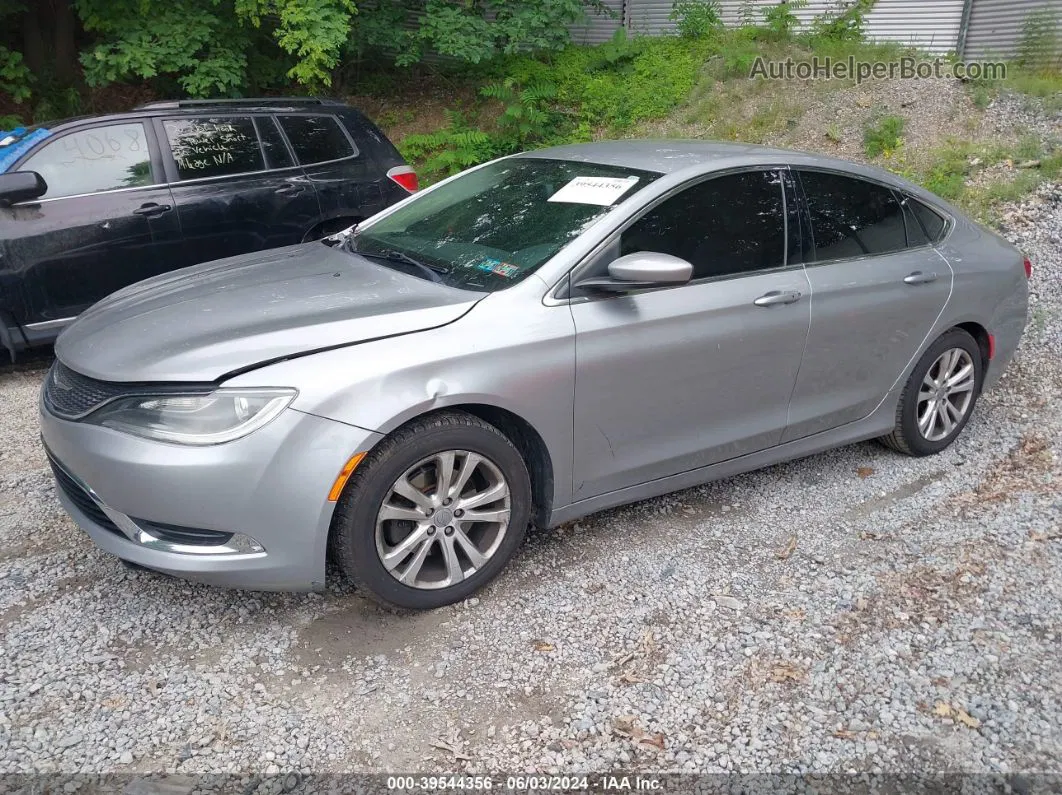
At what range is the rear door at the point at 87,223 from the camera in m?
5.34

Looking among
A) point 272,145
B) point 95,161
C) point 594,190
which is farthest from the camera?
point 272,145

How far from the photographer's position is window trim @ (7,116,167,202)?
5.41m

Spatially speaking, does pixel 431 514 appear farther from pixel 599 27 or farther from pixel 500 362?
pixel 599 27

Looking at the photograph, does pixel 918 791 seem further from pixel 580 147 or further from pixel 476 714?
pixel 580 147

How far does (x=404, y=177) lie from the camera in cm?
672

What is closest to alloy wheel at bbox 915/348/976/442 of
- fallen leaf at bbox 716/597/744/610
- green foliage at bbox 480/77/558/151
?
fallen leaf at bbox 716/597/744/610

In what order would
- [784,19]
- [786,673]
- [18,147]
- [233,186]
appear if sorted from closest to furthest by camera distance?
[786,673] → [18,147] → [233,186] → [784,19]

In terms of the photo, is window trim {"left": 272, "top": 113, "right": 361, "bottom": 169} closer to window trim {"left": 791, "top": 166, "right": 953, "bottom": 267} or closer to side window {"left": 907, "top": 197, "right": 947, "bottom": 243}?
window trim {"left": 791, "top": 166, "right": 953, "bottom": 267}

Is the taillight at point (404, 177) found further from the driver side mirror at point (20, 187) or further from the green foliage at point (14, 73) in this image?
the green foliage at point (14, 73)

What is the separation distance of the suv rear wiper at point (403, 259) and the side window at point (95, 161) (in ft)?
8.26

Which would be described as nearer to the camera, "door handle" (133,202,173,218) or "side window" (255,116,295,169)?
"door handle" (133,202,173,218)

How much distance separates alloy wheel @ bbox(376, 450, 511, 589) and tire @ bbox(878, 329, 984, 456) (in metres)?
2.44

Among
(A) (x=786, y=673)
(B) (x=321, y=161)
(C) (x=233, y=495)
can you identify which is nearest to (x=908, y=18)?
(B) (x=321, y=161)

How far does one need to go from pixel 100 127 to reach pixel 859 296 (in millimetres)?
4877
